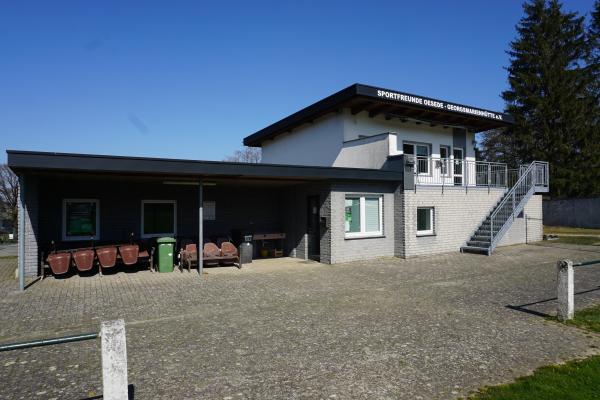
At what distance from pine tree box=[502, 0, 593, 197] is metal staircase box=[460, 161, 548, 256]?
1957 centimetres

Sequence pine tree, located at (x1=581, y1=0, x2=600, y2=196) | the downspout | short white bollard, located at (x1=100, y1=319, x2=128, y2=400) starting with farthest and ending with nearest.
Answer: pine tree, located at (x1=581, y1=0, x2=600, y2=196)
the downspout
short white bollard, located at (x1=100, y1=319, x2=128, y2=400)

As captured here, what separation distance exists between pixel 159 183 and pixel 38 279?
458 centimetres

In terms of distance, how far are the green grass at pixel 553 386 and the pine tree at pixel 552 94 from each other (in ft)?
116

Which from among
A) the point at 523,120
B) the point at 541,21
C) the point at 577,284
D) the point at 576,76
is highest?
the point at 541,21

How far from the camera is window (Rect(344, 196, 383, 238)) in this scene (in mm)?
14087

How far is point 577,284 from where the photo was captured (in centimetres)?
1004

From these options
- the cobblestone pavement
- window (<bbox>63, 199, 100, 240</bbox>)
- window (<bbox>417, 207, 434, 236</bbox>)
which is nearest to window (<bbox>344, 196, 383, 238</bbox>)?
window (<bbox>417, 207, 434, 236</bbox>)

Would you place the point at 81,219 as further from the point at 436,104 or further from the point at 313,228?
the point at 436,104

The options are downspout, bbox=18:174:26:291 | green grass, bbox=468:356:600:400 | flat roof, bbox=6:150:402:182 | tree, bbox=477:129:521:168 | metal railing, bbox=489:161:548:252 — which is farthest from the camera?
tree, bbox=477:129:521:168

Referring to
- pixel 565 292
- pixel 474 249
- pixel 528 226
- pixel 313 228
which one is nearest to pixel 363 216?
pixel 313 228

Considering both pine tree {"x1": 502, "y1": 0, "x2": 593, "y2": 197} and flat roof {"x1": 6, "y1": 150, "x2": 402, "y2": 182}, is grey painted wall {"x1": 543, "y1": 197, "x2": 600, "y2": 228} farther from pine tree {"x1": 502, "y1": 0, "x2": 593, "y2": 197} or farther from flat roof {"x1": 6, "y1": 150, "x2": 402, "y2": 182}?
flat roof {"x1": 6, "y1": 150, "x2": 402, "y2": 182}

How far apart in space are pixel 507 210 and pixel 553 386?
576 inches

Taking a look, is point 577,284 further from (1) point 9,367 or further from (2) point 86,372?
(1) point 9,367

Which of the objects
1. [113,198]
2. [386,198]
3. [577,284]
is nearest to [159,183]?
[113,198]
